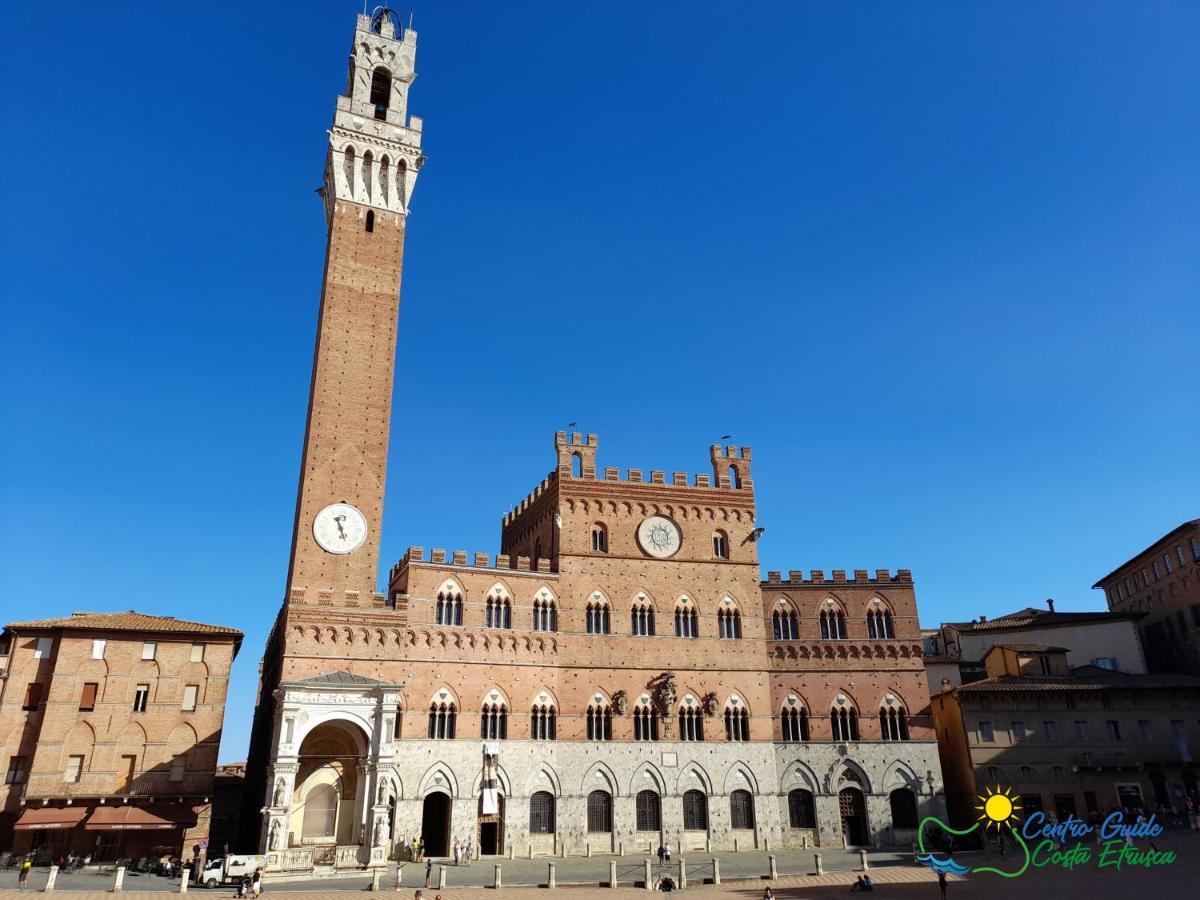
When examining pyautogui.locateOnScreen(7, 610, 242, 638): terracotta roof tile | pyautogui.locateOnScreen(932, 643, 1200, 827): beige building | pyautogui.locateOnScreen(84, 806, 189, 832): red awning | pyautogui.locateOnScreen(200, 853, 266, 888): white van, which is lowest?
pyautogui.locateOnScreen(200, 853, 266, 888): white van

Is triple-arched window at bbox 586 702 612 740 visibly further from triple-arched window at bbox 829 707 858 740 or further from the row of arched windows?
triple-arched window at bbox 829 707 858 740

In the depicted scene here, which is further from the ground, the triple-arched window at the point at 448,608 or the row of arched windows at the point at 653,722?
the triple-arched window at the point at 448,608

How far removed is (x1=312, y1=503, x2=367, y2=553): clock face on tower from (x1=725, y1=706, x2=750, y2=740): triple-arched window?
19.2 metres

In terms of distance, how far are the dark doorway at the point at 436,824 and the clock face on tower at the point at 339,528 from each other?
1141 cm

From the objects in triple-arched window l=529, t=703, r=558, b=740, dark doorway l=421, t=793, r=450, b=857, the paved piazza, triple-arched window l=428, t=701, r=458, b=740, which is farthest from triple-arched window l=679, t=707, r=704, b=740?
dark doorway l=421, t=793, r=450, b=857

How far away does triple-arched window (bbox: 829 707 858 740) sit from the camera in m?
42.3

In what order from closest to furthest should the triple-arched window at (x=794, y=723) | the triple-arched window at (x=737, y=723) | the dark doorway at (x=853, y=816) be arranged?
1. the dark doorway at (x=853, y=816)
2. the triple-arched window at (x=737, y=723)
3. the triple-arched window at (x=794, y=723)

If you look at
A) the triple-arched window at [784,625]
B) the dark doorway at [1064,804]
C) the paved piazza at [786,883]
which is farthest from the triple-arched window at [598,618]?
the dark doorway at [1064,804]

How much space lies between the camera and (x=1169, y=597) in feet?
164

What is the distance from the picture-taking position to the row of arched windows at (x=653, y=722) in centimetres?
3838

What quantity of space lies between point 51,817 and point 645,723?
81.6 ft

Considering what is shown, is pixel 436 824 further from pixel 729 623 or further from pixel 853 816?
pixel 853 816

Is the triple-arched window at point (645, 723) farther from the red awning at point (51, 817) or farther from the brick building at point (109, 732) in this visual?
the red awning at point (51, 817)

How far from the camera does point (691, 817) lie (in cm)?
4016
